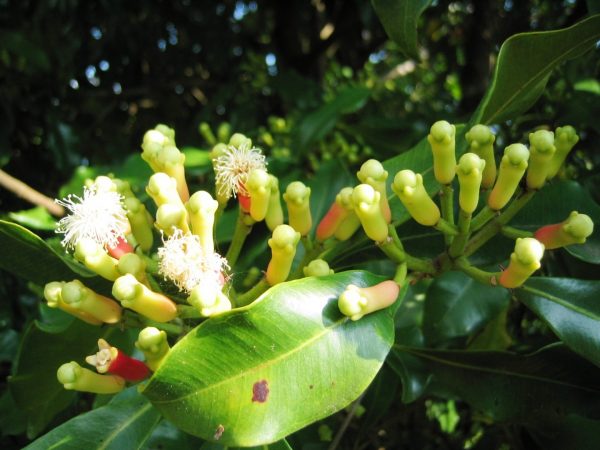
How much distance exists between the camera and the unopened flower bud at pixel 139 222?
3.71 feet

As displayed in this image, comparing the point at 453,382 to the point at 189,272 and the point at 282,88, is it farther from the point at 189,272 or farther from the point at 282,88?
the point at 282,88

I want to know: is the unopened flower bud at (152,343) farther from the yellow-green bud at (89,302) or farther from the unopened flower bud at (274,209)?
the unopened flower bud at (274,209)

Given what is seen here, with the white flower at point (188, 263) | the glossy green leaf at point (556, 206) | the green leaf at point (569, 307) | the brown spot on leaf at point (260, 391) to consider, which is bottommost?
the green leaf at point (569, 307)

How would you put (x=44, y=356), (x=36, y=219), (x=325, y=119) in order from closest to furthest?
(x=44, y=356) → (x=36, y=219) → (x=325, y=119)

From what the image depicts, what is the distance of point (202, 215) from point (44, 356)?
0.52 m

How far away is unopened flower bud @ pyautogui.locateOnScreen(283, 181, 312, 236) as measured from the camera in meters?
1.09

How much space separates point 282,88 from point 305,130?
0.82 meters

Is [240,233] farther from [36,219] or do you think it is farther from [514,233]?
[36,219]

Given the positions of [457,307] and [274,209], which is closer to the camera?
[274,209]

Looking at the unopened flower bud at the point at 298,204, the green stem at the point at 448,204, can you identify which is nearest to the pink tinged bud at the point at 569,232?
the green stem at the point at 448,204

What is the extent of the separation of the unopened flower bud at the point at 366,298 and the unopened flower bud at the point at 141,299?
276 millimetres

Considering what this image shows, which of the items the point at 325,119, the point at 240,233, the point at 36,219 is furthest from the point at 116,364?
the point at 325,119

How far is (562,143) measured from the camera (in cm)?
102

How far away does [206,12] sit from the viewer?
3451 millimetres
